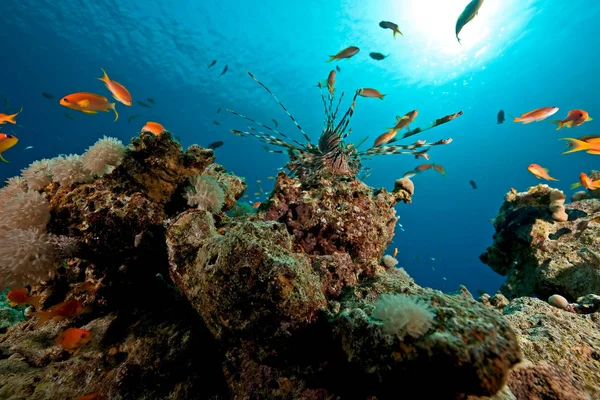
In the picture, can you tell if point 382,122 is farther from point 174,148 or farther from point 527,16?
point 174,148

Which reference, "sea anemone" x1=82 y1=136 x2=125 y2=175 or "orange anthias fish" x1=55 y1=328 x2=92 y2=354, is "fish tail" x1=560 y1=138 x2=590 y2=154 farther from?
"orange anthias fish" x1=55 y1=328 x2=92 y2=354

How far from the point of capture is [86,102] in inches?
147

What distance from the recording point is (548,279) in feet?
11.8

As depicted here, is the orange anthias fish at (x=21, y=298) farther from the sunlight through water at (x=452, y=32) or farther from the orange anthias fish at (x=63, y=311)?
the sunlight through water at (x=452, y=32)

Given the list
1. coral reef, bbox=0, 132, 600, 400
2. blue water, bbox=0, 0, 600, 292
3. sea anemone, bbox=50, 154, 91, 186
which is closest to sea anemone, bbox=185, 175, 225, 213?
coral reef, bbox=0, 132, 600, 400

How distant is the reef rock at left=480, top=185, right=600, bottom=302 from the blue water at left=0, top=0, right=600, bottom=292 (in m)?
12.5

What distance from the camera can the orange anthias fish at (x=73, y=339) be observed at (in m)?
1.79

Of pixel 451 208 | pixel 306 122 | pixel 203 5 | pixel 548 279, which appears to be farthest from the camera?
pixel 451 208

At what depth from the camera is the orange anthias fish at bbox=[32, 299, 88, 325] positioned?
191 centimetres

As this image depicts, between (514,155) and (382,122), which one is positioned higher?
(514,155)

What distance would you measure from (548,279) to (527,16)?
35.8 m

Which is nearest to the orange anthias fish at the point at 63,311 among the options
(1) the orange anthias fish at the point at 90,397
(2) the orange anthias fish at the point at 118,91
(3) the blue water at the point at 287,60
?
(1) the orange anthias fish at the point at 90,397

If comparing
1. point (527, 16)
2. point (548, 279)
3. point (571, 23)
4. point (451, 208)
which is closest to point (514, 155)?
point (451, 208)

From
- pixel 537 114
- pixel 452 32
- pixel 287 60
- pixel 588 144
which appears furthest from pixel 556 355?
pixel 287 60
